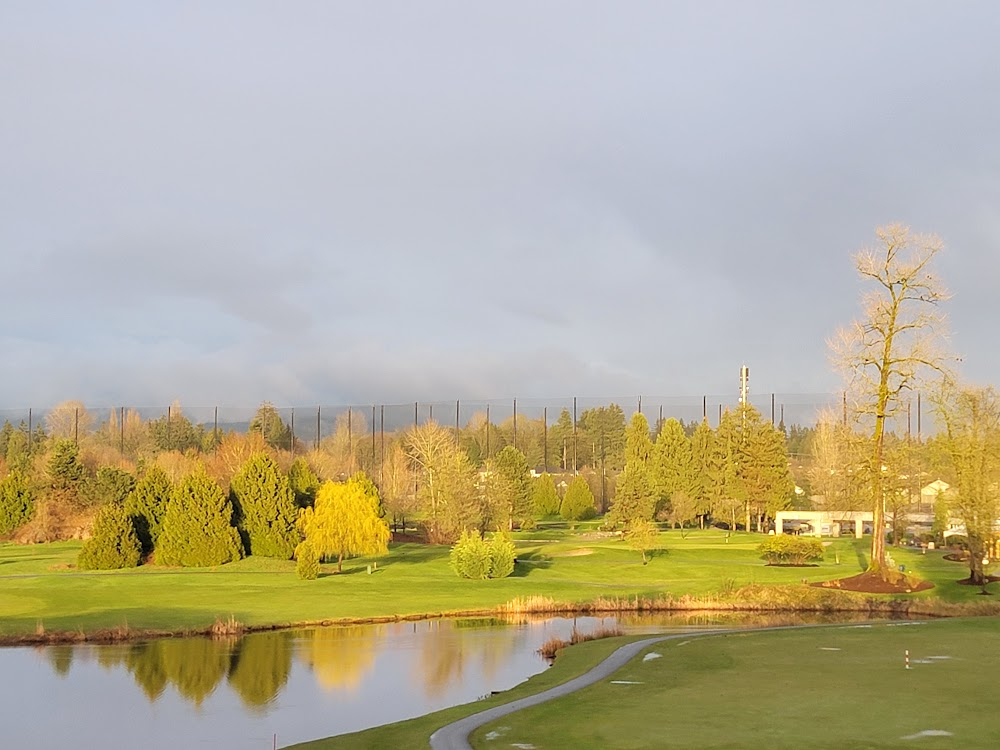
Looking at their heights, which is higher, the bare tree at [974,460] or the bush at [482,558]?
the bare tree at [974,460]

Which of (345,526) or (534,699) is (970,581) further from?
(534,699)

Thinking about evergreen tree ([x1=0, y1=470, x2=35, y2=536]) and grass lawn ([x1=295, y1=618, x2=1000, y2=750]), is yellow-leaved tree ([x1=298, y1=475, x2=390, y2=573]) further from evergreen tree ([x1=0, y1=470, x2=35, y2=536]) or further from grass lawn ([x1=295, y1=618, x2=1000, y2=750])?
evergreen tree ([x1=0, y1=470, x2=35, y2=536])

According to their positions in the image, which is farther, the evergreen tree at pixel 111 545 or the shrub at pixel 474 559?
the evergreen tree at pixel 111 545

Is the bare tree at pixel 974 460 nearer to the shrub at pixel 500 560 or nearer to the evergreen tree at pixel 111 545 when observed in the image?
the shrub at pixel 500 560

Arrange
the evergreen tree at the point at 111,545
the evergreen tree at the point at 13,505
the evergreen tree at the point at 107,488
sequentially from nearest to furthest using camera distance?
the evergreen tree at the point at 111,545, the evergreen tree at the point at 107,488, the evergreen tree at the point at 13,505

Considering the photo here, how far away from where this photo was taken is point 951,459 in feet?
173

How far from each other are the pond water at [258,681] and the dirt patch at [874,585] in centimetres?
871

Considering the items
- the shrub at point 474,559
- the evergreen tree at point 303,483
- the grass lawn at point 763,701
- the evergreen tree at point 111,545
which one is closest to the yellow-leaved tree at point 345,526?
the shrub at point 474,559

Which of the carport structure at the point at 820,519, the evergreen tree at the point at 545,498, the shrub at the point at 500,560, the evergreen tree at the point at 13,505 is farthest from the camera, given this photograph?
the evergreen tree at the point at 545,498

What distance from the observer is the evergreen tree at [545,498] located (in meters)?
112

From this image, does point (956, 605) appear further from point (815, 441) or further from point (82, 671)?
point (815, 441)

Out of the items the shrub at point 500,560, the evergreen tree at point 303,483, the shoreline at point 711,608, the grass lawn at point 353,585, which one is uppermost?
the evergreen tree at point 303,483

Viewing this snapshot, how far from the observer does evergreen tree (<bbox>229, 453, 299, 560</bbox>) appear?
2426 inches

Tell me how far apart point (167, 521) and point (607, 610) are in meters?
26.3
